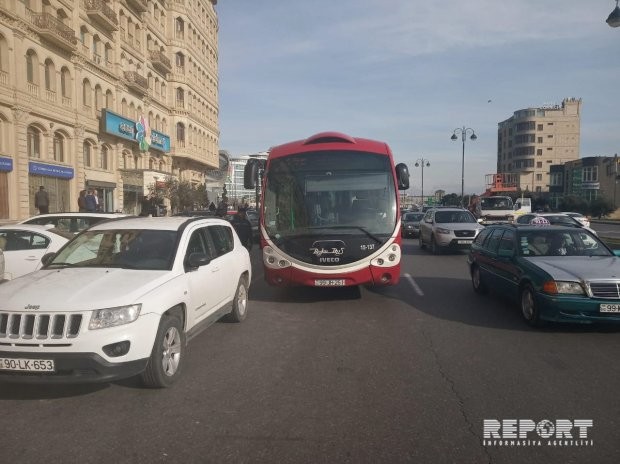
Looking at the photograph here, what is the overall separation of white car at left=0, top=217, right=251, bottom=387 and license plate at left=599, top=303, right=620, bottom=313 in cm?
489

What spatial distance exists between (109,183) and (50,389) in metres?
32.9

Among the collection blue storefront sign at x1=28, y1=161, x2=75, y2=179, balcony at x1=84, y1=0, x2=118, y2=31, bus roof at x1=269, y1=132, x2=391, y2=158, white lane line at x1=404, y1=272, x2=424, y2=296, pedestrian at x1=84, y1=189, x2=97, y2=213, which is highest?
balcony at x1=84, y1=0, x2=118, y2=31

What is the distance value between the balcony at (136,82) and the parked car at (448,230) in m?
27.5

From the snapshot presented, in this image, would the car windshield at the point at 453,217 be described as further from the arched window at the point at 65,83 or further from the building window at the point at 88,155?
the building window at the point at 88,155

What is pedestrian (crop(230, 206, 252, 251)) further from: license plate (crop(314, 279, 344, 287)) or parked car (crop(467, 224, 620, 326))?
parked car (crop(467, 224, 620, 326))

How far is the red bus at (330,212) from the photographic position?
8.69 m

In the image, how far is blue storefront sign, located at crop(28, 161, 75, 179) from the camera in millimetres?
26594

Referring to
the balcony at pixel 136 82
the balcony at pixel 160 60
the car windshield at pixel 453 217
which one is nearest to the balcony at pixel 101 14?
the balcony at pixel 136 82

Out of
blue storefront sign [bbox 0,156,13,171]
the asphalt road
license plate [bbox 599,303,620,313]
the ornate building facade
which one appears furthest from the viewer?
the ornate building facade

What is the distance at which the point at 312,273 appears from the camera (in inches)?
342

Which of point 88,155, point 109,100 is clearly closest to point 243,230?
point 88,155

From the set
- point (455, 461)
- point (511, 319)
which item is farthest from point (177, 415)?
point (511, 319)

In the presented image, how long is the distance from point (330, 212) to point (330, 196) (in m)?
0.30

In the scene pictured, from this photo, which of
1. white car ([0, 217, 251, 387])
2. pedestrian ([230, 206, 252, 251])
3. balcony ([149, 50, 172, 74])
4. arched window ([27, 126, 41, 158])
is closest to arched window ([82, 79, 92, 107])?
arched window ([27, 126, 41, 158])
